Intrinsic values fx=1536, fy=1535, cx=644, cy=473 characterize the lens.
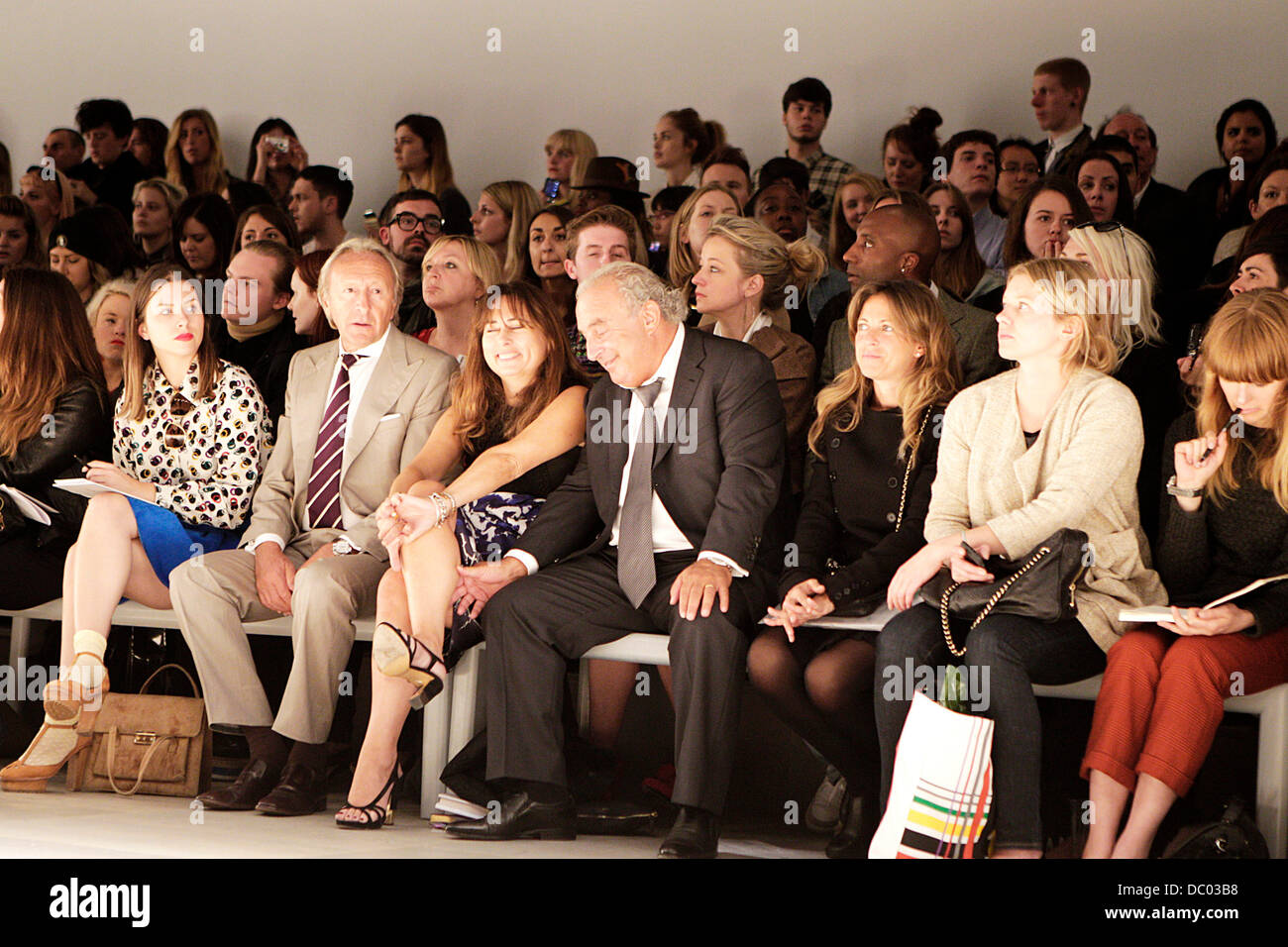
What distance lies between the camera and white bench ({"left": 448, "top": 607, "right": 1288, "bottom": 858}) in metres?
3.17

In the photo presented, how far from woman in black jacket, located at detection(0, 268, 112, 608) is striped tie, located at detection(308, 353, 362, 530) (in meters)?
0.65

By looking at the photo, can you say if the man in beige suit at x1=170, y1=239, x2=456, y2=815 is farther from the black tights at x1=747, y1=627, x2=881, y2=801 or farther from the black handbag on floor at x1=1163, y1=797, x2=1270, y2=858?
the black handbag on floor at x1=1163, y1=797, x2=1270, y2=858

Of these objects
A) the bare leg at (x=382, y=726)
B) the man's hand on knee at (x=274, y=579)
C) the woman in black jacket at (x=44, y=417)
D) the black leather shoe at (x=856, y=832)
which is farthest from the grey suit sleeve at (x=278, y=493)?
the black leather shoe at (x=856, y=832)

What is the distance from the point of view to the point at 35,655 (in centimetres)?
456

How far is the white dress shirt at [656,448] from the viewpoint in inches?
151

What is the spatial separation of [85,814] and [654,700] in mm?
1480

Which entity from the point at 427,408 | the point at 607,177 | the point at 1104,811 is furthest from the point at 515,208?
the point at 1104,811

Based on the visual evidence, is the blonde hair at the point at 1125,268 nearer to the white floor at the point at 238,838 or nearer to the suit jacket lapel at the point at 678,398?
the suit jacket lapel at the point at 678,398

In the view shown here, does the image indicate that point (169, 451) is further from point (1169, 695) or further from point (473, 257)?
point (1169, 695)

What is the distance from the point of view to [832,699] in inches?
139

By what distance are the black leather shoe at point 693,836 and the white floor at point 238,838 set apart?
9 centimetres

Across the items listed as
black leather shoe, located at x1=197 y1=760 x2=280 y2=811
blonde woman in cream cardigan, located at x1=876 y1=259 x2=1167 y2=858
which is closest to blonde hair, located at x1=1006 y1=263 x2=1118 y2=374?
blonde woman in cream cardigan, located at x1=876 y1=259 x2=1167 y2=858

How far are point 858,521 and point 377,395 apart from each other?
4.58ft

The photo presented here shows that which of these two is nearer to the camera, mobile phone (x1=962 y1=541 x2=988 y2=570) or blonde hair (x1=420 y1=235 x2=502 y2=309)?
mobile phone (x1=962 y1=541 x2=988 y2=570)
